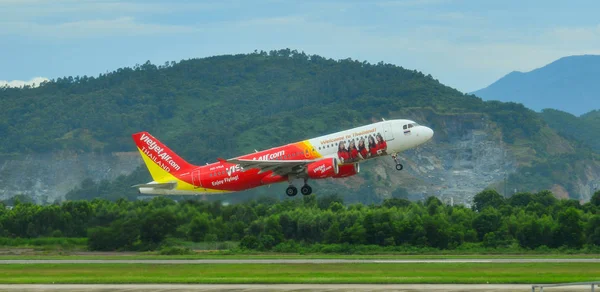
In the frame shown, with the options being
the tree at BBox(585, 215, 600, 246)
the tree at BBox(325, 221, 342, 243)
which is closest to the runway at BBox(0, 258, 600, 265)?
the tree at BBox(585, 215, 600, 246)

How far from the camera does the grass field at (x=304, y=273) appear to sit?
6212 cm

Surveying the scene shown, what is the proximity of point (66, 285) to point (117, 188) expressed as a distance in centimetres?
9029

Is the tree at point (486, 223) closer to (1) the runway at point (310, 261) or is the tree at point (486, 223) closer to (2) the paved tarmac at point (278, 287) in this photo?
(1) the runway at point (310, 261)

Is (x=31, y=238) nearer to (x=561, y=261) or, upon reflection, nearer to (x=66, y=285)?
(x=66, y=285)

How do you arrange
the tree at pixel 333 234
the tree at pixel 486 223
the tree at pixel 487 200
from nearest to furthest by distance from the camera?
the tree at pixel 333 234 < the tree at pixel 486 223 < the tree at pixel 487 200

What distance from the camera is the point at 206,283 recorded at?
62.4 meters

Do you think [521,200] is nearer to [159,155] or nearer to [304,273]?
[159,155]

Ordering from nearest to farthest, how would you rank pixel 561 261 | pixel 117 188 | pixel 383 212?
pixel 561 261 → pixel 383 212 → pixel 117 188

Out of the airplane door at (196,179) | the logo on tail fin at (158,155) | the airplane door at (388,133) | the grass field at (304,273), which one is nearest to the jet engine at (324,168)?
the airplane door at (388,133)

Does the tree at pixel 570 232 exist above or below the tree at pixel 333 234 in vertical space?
below

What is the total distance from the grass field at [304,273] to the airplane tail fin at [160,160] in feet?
30.8

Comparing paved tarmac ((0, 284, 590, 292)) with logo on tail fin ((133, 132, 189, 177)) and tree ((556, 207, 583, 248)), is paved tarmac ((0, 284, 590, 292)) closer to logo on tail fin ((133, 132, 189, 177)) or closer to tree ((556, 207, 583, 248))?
logo on tail fin ((133, 132, 189, 177))

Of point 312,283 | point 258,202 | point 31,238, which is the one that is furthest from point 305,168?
point 31,238

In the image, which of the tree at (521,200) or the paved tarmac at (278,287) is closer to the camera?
the paved tarmac at (278,287)
